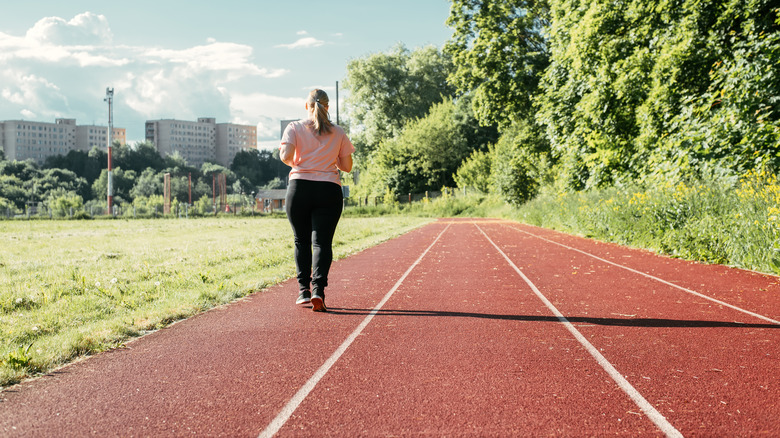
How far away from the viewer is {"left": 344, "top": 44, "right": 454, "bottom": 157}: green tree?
6912cm

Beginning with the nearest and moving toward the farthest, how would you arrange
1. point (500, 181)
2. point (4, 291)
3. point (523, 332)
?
point (523, 332) < point (4, 291) < point (500, 181)

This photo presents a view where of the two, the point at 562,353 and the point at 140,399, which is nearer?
the point at 140,399

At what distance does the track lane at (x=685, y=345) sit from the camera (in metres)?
3.19

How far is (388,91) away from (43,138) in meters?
157

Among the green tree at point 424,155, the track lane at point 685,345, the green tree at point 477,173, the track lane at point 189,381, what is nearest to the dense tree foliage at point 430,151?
the green tree at point 424,155

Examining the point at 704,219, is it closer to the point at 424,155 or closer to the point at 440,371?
the point at 440,371

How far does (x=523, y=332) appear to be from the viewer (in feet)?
17.0

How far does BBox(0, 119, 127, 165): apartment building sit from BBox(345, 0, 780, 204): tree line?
16739cm

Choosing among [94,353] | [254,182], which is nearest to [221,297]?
[94,353]

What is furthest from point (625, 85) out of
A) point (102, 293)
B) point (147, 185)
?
point (147, 185)

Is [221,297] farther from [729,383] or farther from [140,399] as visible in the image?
[729,383]

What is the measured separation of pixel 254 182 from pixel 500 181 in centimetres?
11221

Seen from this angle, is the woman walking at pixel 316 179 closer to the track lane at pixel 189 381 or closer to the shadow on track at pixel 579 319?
the shadow on track at pixel 579 319

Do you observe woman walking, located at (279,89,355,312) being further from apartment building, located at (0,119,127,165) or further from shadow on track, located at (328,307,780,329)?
apartment building, located at (0,119,127,165)
